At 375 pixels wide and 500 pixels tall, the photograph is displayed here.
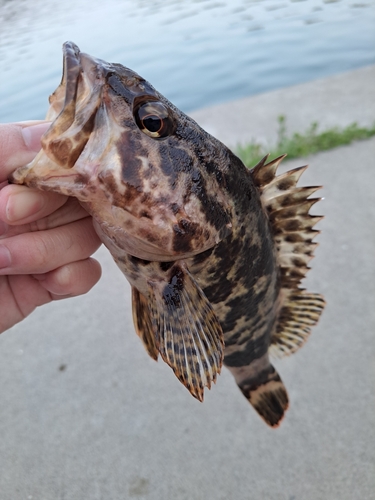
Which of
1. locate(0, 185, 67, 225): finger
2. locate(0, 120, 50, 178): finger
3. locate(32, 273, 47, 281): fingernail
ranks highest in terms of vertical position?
locate(0, 120, 50, 178): finger

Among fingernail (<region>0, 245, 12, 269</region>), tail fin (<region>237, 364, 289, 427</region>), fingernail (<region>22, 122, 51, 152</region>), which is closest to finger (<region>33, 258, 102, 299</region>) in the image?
fingernail (<region>0, 245, 12, 269</region>)

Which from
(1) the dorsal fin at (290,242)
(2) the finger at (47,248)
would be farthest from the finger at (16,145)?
(1) the dorsal fin at (290,242)

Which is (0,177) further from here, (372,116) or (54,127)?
(372,116)

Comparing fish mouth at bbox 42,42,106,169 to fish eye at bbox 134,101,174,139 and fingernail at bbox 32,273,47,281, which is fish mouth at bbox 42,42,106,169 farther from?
fingernail at bbox 32,273,47,281

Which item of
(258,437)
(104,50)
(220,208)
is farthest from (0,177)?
(104,50)

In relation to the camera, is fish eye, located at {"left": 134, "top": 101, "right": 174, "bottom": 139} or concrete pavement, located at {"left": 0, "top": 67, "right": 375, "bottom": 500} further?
concrete pavement, located at {"left": 0, "top": 67, "right": 375, "bottom": 500}

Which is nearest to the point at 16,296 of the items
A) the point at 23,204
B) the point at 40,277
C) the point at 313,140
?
the point at 40,277

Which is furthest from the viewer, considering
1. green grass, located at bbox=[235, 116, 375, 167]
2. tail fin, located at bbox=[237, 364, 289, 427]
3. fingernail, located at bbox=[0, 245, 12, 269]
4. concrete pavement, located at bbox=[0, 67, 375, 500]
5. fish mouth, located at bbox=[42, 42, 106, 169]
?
green grass, located at bbox=[235, 116, 375, 167]
